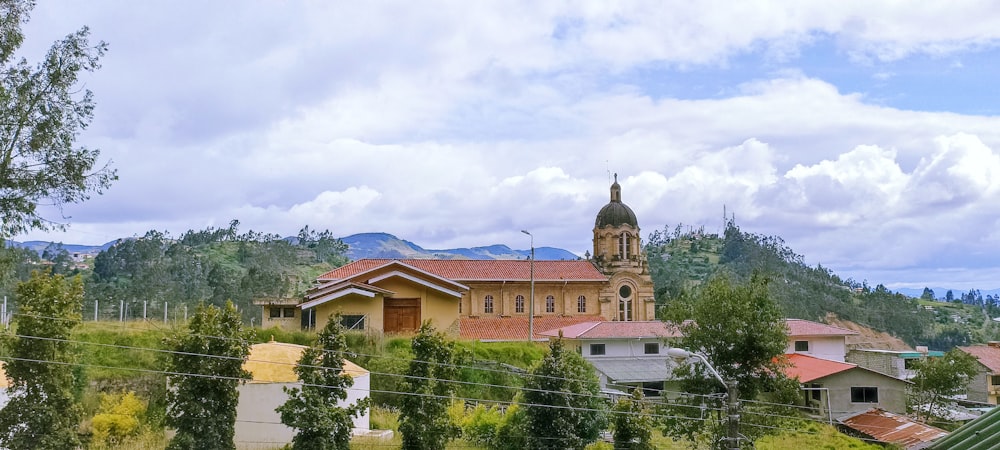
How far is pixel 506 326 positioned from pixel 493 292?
3027 millimetres

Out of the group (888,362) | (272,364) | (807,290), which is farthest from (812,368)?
(807,290)

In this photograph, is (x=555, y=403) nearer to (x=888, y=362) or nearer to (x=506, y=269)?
(x=506, y=269)

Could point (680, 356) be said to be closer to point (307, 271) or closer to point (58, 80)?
point (58, 80)

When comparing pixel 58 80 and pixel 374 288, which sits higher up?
pixel 58 80

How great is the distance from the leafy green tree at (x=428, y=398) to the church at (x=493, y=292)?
44.6 feet

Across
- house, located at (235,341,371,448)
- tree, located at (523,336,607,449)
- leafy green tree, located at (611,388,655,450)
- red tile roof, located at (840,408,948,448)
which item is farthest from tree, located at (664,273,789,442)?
house, located at (235,341,371,448)

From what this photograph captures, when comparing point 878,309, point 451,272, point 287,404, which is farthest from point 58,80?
point 878,309

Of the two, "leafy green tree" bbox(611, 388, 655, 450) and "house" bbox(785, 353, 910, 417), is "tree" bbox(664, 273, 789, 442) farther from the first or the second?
"house" bbox(785, 353, 910, 417)

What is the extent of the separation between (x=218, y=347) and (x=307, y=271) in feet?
196

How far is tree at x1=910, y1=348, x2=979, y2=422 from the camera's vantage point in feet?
120

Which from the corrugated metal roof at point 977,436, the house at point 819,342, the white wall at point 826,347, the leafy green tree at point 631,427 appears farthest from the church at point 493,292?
the corrugated metal roof at point 977,436

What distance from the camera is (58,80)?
2062cm

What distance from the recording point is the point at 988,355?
52125 millimetres

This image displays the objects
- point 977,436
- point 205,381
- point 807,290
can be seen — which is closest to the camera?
point 977,436
